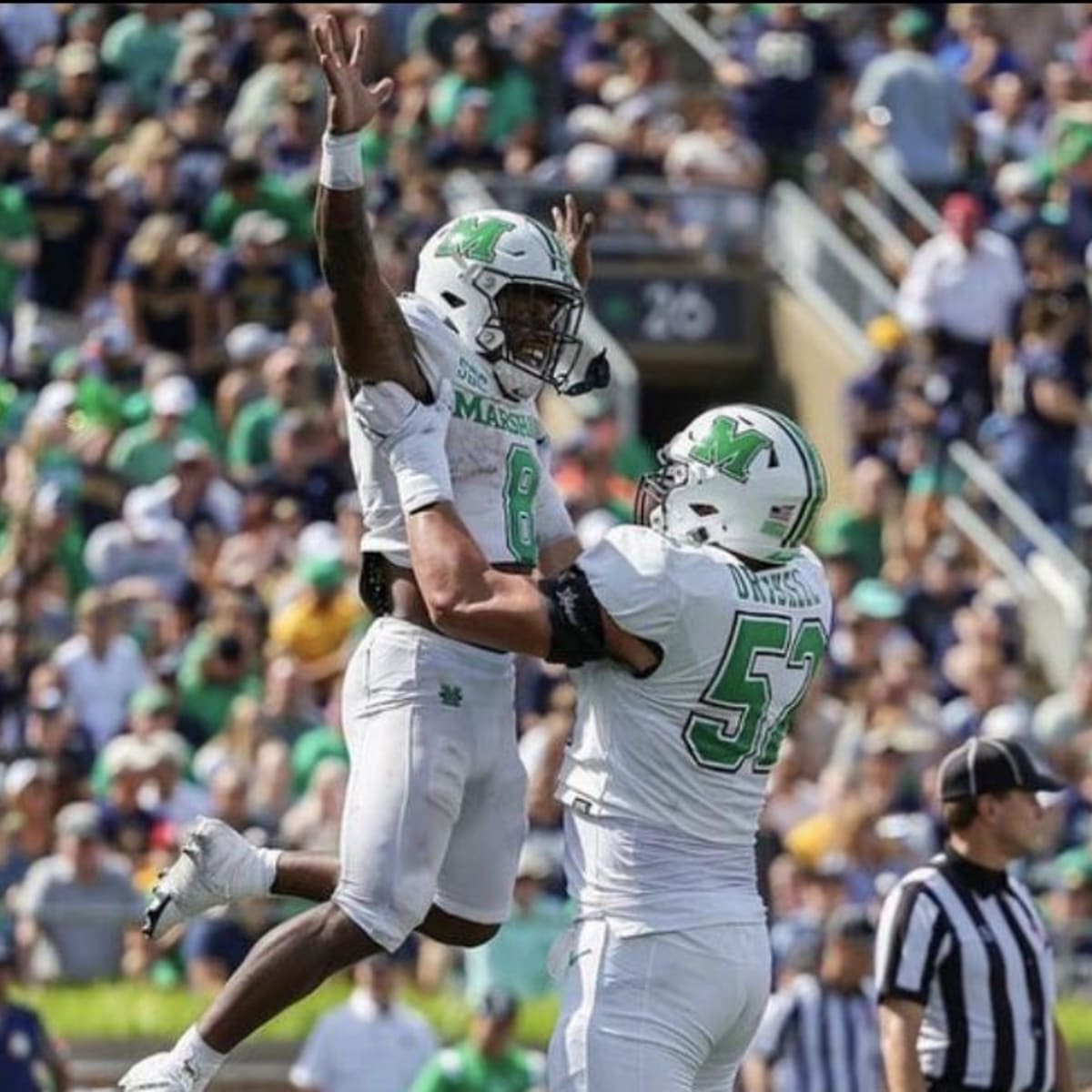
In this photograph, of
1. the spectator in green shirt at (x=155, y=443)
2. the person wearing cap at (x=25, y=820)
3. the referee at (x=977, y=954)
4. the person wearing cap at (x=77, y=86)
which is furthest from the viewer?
the person wearing cap at (x=77, y=86)

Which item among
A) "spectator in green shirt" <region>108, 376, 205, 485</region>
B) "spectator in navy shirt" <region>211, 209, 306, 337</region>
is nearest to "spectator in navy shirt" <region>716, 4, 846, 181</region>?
"spectator in navy shirt" <region>211, 209, 306, 337</region>

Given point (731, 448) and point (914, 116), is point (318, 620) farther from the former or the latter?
point (731, 448)

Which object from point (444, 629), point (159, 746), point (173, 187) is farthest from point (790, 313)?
point (444, 629)

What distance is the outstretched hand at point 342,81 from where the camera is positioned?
→ 8062mm

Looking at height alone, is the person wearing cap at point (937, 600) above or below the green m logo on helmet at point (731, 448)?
below

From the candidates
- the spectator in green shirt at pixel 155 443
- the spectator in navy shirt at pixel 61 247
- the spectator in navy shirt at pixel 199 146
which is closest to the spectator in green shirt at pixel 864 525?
the spectator in green shirt at pixel 155 443

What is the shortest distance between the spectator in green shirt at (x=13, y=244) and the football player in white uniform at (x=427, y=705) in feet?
33.6

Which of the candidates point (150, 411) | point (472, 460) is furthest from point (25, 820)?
point (472, 460)

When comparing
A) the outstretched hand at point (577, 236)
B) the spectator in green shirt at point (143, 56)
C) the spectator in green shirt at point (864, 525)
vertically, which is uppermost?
the outstretched hand at point (577, 236)

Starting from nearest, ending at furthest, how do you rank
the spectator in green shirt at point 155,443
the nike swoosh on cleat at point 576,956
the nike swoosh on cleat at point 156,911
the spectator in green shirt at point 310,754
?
the nike swoosh on cleat at point 576,956 < the nike swoosh on cleat at point 156,911 < the spectator in green shirt at point 310,754 < the spectator in green shirt at point 155,443

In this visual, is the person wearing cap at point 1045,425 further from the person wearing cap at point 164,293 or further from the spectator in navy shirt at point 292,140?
the person wearing cap at point 164,293

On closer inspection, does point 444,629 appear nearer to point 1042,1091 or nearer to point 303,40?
point 1042,1091

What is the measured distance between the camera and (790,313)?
2009 centimetres

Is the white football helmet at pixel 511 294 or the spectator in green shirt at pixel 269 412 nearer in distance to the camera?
the white football helmet at pixel 511 294
